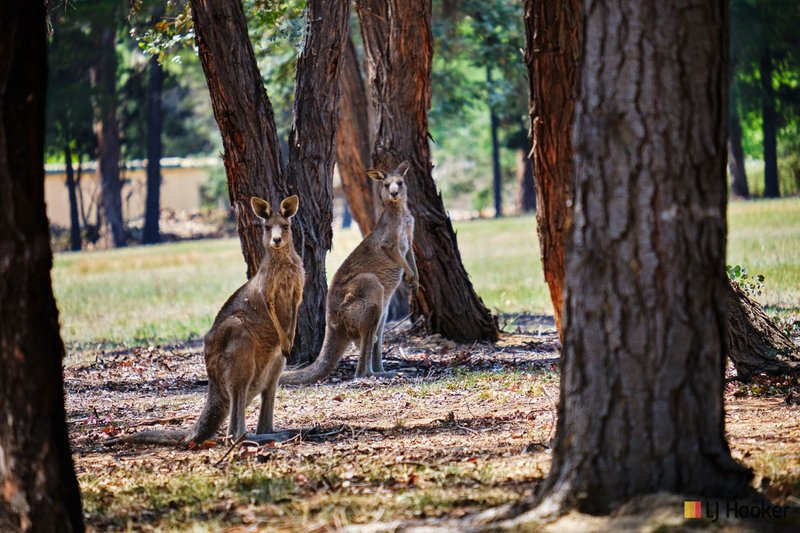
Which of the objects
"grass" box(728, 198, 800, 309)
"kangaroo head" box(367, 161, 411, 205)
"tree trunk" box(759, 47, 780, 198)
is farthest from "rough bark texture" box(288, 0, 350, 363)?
"tree trunk" box(759, 47, 780, 198)

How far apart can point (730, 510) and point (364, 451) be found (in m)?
2.66

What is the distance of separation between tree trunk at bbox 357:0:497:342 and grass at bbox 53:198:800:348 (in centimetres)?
356

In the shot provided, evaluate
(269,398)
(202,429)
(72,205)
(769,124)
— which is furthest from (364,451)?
(72,205)

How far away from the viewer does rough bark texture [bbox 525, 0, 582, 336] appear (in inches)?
235

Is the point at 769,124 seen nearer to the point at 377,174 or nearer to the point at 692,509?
the point at 377,174

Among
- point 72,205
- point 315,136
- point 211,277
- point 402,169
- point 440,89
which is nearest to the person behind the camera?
point 315,136

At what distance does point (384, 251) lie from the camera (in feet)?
35.5

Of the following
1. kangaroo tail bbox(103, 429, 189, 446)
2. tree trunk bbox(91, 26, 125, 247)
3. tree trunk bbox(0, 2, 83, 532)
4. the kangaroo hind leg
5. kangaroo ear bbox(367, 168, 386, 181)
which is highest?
tree trunk bbox(91, 26, 125, 247)

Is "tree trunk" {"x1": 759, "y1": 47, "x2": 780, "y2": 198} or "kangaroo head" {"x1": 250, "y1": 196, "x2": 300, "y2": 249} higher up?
"tree trunk" {"x1": 759, "y1": 47, "x2": 780, "y2": 198}

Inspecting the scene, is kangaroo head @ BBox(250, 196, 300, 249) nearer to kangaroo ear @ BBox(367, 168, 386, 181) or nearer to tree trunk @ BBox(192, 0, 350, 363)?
tree trunk @ BBox(192, 0, 350, 363)

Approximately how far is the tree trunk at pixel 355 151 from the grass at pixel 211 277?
2.42 m

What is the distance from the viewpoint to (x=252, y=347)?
6672 mm

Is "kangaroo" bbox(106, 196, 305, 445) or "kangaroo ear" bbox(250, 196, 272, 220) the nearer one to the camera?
"kangaroo" bbox(106, 196, 305, 445)

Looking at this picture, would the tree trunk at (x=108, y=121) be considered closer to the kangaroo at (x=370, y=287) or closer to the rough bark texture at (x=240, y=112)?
the kangaroo at (x=370, y=287)
